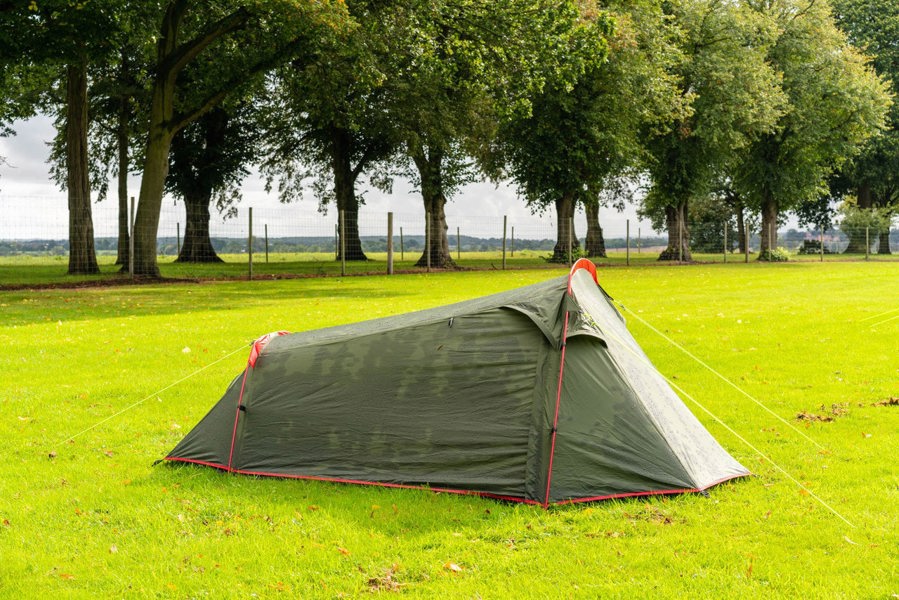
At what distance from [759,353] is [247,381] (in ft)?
25.3

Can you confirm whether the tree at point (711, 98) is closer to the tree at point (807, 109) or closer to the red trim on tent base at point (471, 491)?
the tree at point (807, 109)

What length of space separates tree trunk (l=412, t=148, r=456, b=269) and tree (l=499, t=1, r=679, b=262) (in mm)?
3822

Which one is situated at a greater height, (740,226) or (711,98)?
(711,98)

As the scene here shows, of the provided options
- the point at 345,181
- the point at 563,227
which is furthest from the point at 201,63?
the point at 563,227

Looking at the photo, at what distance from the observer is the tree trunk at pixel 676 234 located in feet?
143

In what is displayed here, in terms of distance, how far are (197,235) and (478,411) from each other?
113 ft

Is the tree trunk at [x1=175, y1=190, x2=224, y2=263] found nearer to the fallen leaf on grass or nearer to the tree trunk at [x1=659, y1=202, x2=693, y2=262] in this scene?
the tree trunk at [x1=659, y1=202, x2=693, y2=262]

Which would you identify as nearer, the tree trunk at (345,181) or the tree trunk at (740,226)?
the tree trunk at (345,181)

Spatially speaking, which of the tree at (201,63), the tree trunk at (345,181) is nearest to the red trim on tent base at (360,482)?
the tree at (201,63)

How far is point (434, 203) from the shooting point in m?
36.1

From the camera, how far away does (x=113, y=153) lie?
127 ft

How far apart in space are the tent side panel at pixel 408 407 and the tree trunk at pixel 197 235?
100ft

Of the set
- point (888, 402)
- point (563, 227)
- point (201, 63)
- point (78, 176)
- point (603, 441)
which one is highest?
point (201, 63)

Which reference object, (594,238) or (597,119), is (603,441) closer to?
(597,119)
